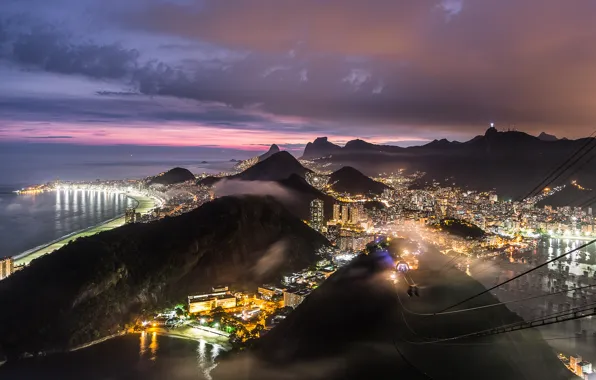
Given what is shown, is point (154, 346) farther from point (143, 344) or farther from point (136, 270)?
point (136, 270)

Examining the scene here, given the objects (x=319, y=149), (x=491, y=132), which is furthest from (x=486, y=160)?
(x=319, y=149)

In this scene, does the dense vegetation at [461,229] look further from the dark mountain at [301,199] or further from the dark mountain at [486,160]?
the dark mountain at [486,160]

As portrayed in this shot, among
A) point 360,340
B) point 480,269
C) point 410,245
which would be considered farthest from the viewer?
point 410,245

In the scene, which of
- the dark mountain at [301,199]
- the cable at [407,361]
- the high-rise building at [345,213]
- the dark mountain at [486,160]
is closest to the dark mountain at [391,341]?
the cable at [407,361]

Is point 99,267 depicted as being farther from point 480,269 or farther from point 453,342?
point 480,269

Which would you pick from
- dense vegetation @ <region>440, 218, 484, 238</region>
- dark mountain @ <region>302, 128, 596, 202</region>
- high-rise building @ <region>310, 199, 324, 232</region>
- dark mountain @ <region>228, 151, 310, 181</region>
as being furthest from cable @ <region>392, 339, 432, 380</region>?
dark mountain @ <region>228, 151, 310, 181</region>

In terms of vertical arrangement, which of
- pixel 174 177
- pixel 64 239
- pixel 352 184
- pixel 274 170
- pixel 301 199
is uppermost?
pixel 274 170

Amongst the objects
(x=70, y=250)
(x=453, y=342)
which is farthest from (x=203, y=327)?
(x=453, y=342)
